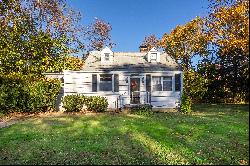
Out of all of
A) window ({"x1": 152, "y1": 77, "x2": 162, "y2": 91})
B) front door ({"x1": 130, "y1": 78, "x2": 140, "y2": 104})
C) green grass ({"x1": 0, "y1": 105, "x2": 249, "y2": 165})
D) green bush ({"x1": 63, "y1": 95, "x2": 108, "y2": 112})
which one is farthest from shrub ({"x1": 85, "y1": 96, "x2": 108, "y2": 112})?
green grass ({"x1": 0, "y1": 105, "x2": 249, "y2": 165})

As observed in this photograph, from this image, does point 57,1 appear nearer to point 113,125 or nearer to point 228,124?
point 113,125

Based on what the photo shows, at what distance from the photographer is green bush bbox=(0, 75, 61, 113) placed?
26.0 metres

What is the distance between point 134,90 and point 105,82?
106 inches

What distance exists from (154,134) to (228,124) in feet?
14.7

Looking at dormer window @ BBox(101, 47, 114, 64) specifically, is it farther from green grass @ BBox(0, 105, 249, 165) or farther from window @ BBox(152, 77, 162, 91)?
green grass @ BBox(0, 105, 249, 165)

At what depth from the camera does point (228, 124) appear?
55.3 ft

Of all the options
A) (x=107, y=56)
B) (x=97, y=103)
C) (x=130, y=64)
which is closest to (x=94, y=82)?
(x=97, y=103)

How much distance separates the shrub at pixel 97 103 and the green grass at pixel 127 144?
9474 mm

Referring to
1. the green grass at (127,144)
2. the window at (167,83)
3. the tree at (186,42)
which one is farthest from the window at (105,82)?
the tree at (186,42)

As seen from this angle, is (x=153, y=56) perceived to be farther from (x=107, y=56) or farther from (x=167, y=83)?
(x=107, y=56)

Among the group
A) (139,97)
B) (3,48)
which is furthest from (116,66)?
(3,48)

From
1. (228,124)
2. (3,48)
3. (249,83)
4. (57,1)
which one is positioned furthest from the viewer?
(57,1)

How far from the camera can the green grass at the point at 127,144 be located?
409 inches

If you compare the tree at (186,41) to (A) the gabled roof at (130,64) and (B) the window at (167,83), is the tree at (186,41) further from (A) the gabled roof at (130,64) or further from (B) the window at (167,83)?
(B) the window at (167,83)
